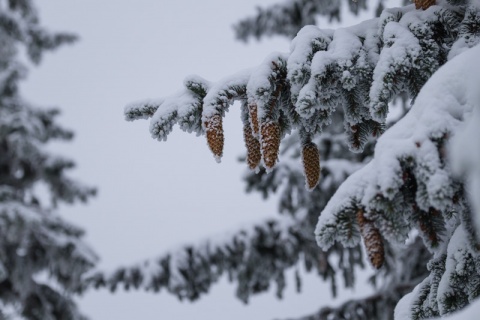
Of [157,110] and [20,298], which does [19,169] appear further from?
[157,110]

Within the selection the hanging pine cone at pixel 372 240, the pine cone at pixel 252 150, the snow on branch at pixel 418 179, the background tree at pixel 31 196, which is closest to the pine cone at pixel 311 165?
the pine cone at pixel 252 150

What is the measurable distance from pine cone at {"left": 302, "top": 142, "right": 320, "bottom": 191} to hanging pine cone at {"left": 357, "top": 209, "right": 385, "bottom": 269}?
459 mm

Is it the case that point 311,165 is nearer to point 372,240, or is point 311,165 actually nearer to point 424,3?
point 372,240

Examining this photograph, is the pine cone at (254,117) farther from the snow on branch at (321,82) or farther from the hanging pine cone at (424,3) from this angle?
the hanging pine cone at (424,3)

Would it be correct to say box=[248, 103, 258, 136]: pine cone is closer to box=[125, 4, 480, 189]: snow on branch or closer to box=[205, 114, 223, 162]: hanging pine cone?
box=[125, 4, 480, 189]: snow on branch

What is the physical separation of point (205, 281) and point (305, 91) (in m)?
4.55

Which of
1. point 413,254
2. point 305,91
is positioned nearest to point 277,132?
point 305,91

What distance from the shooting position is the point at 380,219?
143cm

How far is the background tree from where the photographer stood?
9.57 metres

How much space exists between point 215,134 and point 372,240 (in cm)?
68

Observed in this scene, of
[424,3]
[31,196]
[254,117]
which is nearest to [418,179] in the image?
[254,117]

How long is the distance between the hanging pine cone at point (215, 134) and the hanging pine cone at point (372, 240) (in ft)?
1.78

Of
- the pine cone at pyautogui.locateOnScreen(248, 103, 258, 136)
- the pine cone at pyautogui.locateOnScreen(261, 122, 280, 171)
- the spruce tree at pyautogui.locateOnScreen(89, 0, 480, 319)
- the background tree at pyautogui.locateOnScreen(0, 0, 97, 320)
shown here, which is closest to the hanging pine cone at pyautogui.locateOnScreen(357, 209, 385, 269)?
the spruce tree at pyautogui.locateOnScreen(89, 0, 480, 319)

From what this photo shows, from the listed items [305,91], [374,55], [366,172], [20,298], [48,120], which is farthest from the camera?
[48,120]
